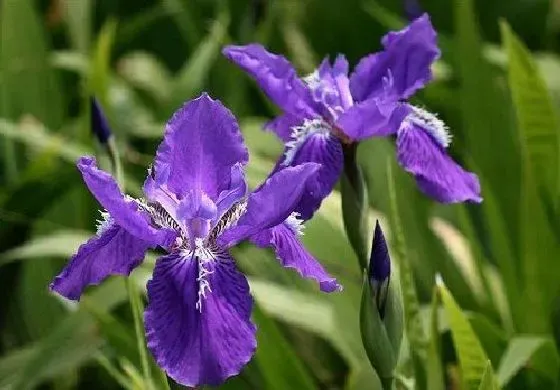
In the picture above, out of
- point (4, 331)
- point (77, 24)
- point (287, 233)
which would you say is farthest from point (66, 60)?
point (287, 233)

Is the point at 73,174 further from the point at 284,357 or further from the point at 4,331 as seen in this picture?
the point at 284,357

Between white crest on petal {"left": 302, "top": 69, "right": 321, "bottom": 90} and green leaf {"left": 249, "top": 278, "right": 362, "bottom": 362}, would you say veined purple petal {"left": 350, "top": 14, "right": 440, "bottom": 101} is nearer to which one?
white crest on petal {"left": 302, "top": 69, "right": 321, "bottom": 90}

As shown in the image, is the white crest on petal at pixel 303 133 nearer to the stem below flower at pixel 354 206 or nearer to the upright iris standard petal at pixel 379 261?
the stem below flower at pixel 354 206

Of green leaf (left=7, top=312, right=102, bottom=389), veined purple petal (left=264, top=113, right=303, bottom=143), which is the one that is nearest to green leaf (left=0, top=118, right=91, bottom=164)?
green leaf (left=7, top=312, right=102, bottom=389)

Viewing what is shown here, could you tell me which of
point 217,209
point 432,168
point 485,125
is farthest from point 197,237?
point 485,125

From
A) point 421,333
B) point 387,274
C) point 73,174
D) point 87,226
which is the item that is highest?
point 387,274

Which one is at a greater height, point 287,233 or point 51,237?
point 287,233

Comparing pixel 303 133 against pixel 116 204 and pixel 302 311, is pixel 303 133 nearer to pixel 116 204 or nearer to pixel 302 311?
pixel 116 204
